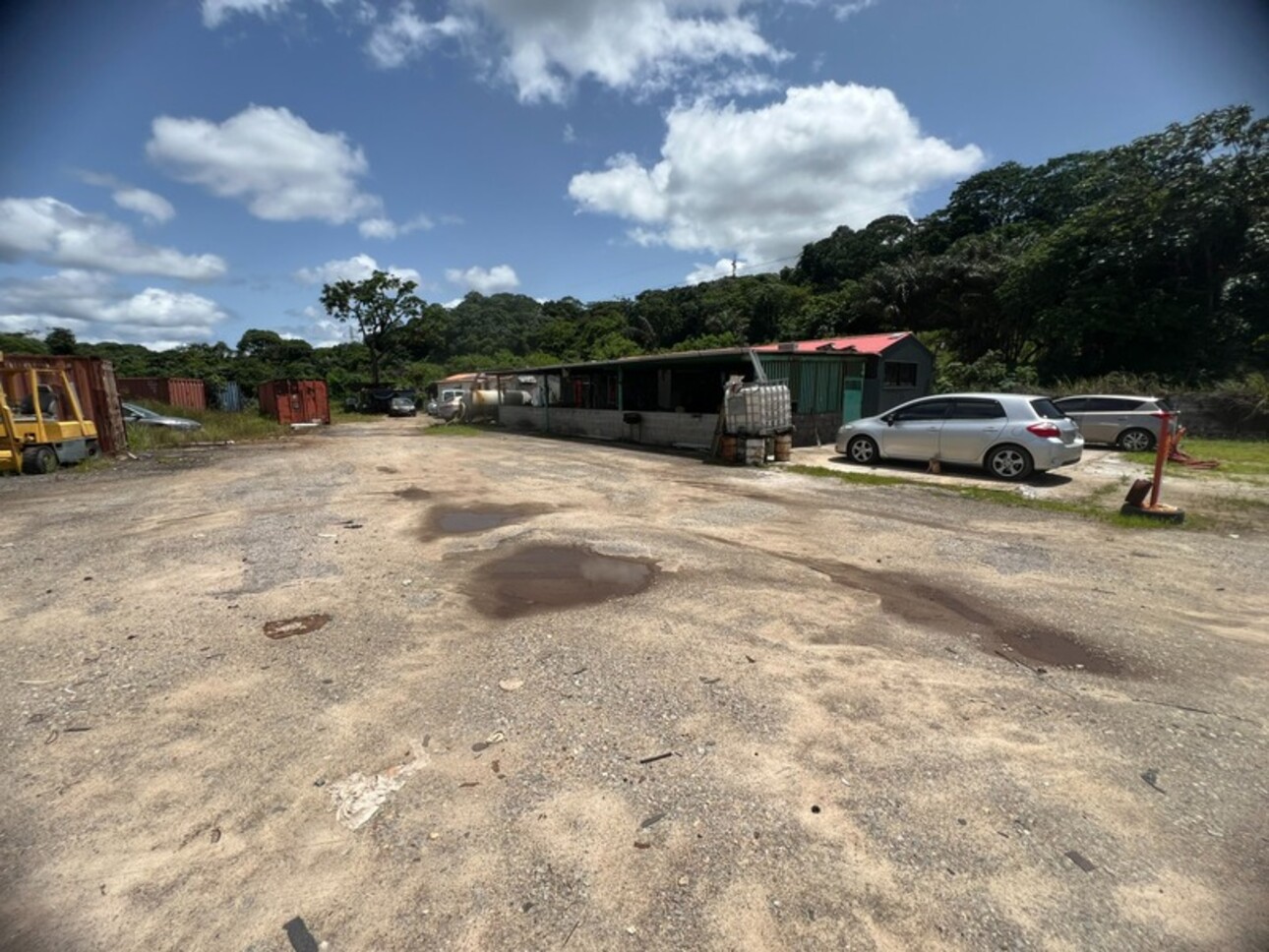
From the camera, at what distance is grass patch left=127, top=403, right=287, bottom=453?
17.3 m

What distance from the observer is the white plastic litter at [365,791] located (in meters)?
2.37

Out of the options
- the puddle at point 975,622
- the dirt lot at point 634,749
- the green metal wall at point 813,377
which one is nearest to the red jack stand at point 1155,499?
the dirt lot at point 634,749

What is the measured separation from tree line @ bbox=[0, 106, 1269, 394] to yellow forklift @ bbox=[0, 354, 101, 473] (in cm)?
2901

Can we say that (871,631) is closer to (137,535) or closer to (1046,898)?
(1046,898)

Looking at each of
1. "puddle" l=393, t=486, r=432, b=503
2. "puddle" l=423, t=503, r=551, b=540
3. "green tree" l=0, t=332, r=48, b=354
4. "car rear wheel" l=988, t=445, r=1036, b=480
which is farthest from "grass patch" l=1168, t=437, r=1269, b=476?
"green tree" l=0, t=332, r=48, b=354

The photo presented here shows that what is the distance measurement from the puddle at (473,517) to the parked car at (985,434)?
762 cm

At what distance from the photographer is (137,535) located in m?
6.89

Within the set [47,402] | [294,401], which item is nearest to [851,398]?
[47,402]

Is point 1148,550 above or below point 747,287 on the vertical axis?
below

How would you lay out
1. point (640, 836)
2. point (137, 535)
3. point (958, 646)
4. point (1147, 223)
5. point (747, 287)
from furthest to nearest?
1. point (747, 287)
2. point (1147, 223)
3. point (137, 535)
4. point (958, 646)
5. point (640, 836)

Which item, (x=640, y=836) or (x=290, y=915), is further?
(x=640, y=836)

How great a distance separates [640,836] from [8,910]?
85.9 inches

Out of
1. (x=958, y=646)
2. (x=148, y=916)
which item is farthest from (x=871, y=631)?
(x=148, y=916)

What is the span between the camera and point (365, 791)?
252cm
